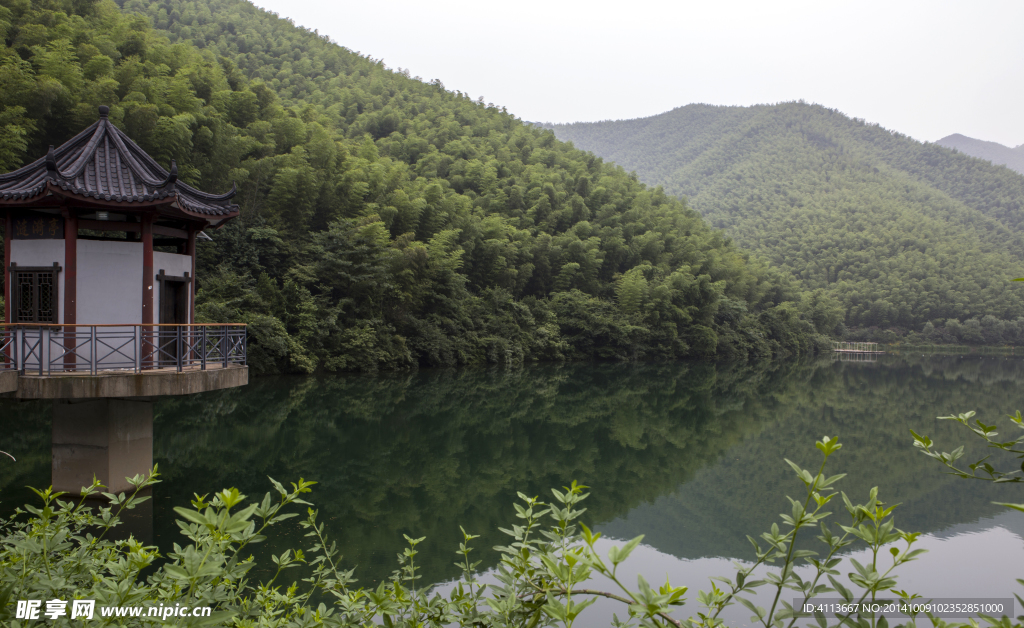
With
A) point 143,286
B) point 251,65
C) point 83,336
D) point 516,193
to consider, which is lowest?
point 83,336

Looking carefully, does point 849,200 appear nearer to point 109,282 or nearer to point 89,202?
point 109,282

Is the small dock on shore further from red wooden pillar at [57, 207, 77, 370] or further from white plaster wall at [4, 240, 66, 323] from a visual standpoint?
white plaster wall at [4, 240, 66, 323]

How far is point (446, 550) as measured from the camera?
7570 millimetres

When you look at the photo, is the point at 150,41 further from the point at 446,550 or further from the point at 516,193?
the point at 446,550

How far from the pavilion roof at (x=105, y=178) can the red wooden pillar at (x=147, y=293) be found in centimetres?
47

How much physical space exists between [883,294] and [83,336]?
71.3 meters

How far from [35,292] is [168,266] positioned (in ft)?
4.94

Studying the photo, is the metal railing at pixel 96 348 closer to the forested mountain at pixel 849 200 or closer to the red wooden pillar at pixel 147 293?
the red wooden pillar at pixel 147 293

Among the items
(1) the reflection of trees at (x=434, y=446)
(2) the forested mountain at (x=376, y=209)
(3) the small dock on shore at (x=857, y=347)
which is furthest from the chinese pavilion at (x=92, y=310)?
(3) the small dock on shore at (x=857, y=347)

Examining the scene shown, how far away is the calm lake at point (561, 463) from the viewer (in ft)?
26.5

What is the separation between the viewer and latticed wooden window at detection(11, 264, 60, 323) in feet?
25.1

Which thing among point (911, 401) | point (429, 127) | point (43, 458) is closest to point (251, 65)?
point (429, 127)

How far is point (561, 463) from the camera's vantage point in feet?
40.3

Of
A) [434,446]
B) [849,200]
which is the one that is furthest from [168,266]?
[849,200]
